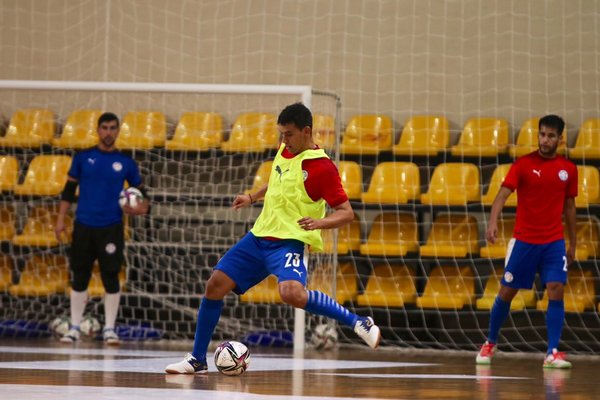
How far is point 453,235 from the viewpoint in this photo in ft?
35.6

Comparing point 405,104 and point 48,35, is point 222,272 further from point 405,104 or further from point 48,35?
point 48,35

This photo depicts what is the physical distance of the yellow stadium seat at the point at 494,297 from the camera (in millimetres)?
10320

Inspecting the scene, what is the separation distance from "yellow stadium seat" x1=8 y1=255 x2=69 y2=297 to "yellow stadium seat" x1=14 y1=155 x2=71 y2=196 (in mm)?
727

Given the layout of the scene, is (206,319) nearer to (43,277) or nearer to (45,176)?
(43,277)

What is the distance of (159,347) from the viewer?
989 cm

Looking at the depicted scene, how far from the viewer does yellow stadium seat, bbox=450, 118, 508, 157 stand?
11.0 meters

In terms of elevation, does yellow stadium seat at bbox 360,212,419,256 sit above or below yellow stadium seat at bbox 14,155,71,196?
below

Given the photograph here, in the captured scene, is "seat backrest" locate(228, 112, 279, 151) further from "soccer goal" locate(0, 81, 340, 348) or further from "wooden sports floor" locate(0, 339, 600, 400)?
"wooden sports floor" locate(0, 339, 600, 400)

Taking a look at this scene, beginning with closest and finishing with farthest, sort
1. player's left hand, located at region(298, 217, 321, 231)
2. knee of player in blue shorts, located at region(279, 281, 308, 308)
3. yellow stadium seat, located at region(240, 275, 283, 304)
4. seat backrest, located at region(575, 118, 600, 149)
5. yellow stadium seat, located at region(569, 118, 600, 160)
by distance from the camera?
1. player's left hand, located at region(298, 217, 321, 231)
2. knee of player in blue shorts, located at region(279, 281, 308, 308)
3. yellow stadium seat, located at region(240, 275, 283, 304)
4. yellow stadium seat, located at region(569, 118, 600, 160)
5. seat backrest, located at region(575, 118, 600, 149)

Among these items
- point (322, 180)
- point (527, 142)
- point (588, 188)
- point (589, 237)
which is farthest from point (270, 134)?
point (322, 180)

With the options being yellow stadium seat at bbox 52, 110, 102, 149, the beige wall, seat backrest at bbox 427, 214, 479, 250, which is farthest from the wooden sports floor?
the beige wall

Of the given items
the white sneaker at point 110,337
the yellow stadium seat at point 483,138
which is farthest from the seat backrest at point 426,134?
the white sneaker at point 110,337

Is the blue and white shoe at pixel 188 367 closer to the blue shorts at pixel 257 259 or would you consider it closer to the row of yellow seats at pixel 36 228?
the blue shorts at pixel 257 259

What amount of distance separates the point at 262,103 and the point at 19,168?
2.68 metres
